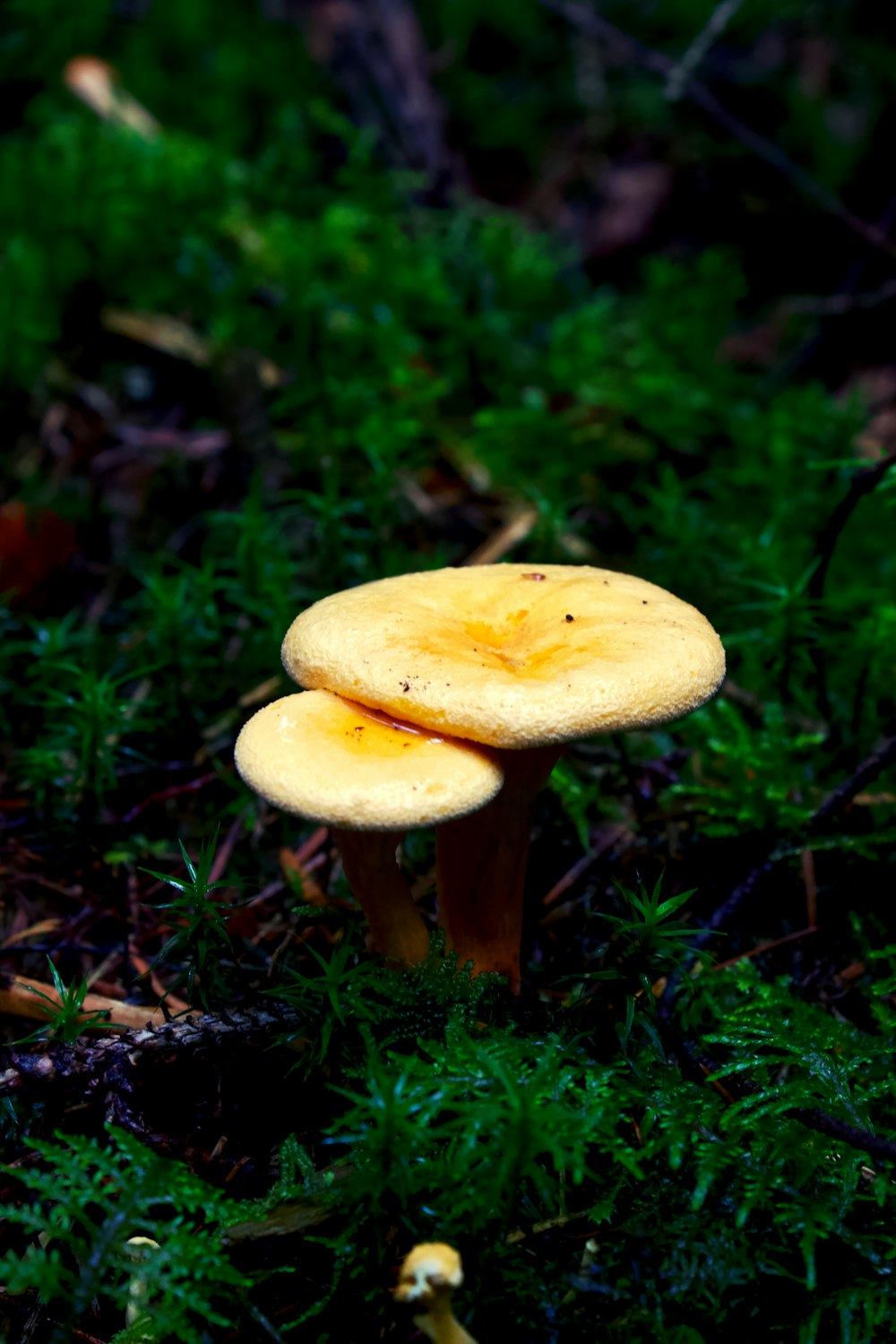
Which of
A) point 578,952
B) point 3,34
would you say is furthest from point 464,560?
point 3,34

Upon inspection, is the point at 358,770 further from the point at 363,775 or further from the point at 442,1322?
the point at 442,1322

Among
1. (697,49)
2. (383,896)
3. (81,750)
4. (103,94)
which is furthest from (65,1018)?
(103,94)

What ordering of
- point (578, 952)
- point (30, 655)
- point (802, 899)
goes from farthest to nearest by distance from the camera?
point (30, 655)
point (802, 899)
point (578, 952)

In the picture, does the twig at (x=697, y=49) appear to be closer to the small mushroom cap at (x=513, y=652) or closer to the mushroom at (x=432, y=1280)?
the small mushroom cap at (x=513, y=652)

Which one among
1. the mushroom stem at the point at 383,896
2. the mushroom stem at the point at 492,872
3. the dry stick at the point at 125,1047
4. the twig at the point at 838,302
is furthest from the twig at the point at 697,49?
the dry stick at the point at 125,1047

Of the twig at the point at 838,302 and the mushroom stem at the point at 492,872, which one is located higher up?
the twig at the point at 838,302

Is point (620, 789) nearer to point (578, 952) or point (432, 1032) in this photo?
point (578, 952)

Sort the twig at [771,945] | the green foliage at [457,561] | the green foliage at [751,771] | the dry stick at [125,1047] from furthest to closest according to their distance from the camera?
1. the green foliage at [751,771]
2. the twig at [771,945]
3. the dry stick at [125,1047]
4. the green foliage at [457,561]

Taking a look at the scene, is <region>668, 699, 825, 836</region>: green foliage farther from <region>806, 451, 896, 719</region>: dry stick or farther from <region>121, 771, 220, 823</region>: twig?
<region>121, 771, 220, 823</region>: twig
